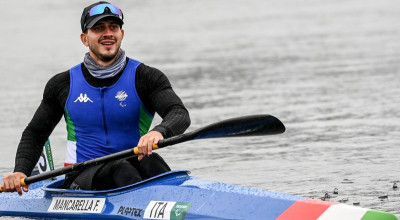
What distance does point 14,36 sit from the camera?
33.7 m

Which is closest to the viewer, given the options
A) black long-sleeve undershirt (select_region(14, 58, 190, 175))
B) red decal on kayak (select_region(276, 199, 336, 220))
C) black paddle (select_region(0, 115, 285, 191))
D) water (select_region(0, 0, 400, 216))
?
red decal on kayak (select_region(276, 199, 336, 220))

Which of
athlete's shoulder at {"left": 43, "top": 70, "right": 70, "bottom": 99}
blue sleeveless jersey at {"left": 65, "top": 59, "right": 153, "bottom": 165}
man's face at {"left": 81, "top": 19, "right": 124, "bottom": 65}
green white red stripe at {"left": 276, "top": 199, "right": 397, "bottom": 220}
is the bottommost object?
green white red stripe at {"left": 276, "top": 199, "right": 397, "bottom": 220}

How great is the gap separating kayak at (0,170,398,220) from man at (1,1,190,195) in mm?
180

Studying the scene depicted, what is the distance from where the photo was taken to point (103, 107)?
26.8 ft

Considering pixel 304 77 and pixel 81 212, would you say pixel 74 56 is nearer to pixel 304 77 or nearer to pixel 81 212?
pixel 304 77

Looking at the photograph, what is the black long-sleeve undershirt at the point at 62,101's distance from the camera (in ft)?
26.0

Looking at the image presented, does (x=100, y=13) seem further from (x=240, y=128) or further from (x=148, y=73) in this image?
(x=240, y=128)

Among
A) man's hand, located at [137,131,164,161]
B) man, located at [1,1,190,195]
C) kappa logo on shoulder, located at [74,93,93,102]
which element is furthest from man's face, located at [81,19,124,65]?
man's hand, located at [137,131,164,161]

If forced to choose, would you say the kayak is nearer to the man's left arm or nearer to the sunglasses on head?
the man's left arm

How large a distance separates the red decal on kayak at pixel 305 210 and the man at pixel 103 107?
149 centimetres

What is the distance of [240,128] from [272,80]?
1241 cm

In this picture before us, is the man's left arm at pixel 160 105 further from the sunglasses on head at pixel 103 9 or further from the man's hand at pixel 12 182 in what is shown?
the man's hand at pixel 12 182

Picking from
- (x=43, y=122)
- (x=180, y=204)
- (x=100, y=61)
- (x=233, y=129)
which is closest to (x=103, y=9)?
(x=100, y=61)

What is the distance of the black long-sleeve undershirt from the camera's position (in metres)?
7.93
